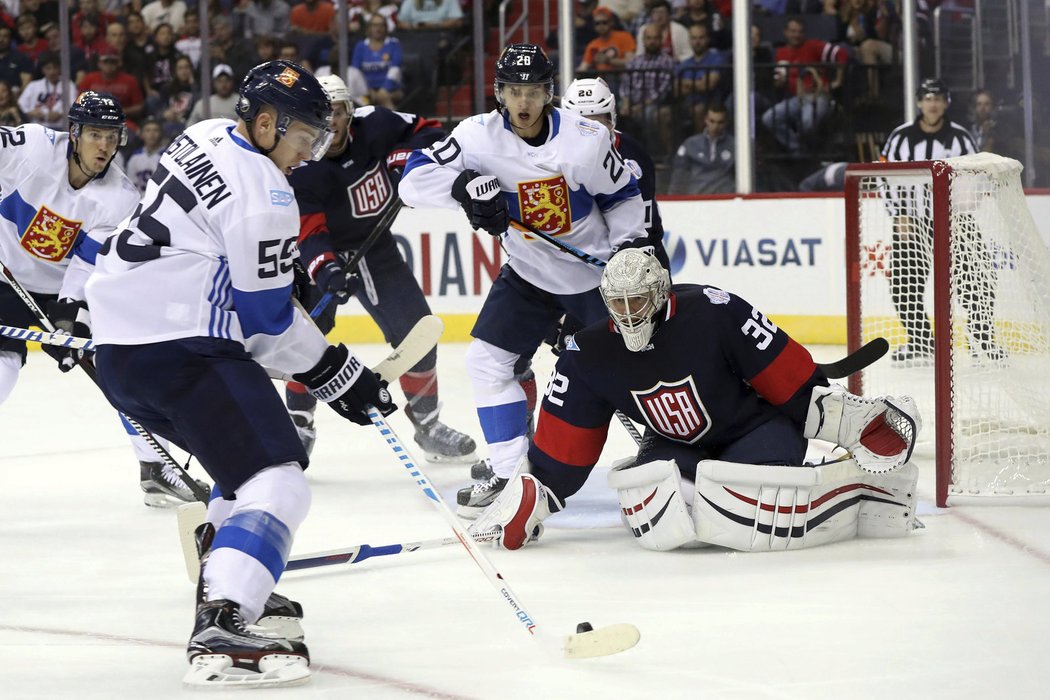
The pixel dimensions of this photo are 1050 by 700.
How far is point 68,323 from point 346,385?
1467 mm

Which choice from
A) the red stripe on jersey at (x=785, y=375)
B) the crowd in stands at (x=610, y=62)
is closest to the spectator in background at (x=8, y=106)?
the crowd in stands at (x=610, y=62)

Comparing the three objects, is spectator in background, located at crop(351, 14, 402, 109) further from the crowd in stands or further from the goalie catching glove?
the goalie catching glove

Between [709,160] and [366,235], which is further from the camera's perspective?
[709,160]

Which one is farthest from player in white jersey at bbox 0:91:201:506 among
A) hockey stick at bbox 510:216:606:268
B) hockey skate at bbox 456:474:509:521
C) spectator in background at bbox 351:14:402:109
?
spectator in background at bbox 351:14:402:109

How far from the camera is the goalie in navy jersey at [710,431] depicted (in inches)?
129

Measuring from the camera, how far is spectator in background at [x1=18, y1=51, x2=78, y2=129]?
27.8 ft

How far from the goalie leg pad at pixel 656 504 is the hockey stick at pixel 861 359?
542 mm

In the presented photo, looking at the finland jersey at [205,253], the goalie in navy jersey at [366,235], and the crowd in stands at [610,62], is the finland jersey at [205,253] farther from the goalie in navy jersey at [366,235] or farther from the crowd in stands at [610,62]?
the crowd in stands at [610,62]

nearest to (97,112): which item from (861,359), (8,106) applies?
(861,359)

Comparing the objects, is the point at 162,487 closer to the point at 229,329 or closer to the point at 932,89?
the point at 229,329

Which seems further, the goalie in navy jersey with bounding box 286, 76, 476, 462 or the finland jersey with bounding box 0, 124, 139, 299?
the goalie in navy jersey with bounding box 286, 76, 476, 462

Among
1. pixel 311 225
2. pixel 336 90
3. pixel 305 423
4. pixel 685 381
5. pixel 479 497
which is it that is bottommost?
pixel 479 497

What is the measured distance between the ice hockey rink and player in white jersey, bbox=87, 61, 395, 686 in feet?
0.55

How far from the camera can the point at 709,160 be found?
7363 millimetres
